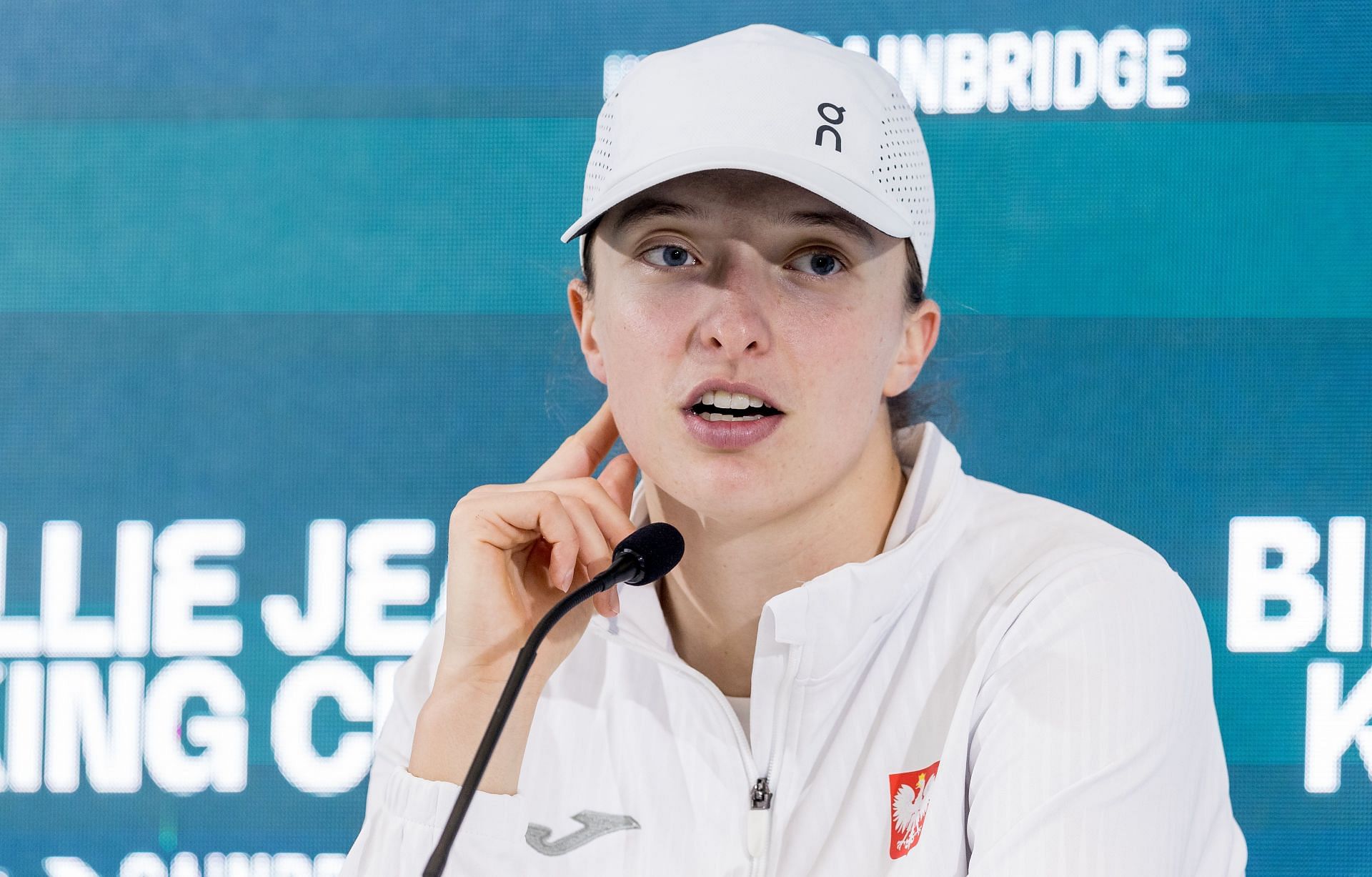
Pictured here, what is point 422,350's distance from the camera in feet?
6.17

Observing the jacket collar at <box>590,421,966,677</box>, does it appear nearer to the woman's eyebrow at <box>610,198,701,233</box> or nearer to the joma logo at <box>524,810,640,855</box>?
the joma logo at <box>524,810,640,855</box>

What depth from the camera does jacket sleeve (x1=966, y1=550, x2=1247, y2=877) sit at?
0.93 metres

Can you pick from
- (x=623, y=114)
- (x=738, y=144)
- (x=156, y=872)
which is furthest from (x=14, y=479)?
(x=738, y=144)

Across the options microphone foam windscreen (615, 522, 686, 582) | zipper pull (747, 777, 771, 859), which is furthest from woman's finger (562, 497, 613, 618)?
zipper pull (747, 777, 771, 859)

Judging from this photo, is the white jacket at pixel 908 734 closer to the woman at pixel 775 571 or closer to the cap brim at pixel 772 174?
the woman at pixel 775 571

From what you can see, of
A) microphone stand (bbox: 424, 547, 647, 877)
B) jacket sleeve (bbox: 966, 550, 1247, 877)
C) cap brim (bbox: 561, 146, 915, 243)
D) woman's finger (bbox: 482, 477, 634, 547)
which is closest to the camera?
microphone stand (bbox: 424, 547, 647, 877)

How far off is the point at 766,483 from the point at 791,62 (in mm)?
403

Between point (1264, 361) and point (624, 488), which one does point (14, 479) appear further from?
point (1264, 361)

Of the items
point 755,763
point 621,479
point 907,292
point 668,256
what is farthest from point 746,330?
point 755,763

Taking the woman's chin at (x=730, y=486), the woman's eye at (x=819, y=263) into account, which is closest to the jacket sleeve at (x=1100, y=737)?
the woman's chin at (x=730, y=486)

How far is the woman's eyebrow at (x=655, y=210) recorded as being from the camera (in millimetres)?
1116

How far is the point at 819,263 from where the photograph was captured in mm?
1143

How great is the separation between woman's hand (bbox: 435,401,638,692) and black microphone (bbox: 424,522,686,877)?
14 centimetres

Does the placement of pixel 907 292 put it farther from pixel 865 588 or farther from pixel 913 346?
pixel 865 588
